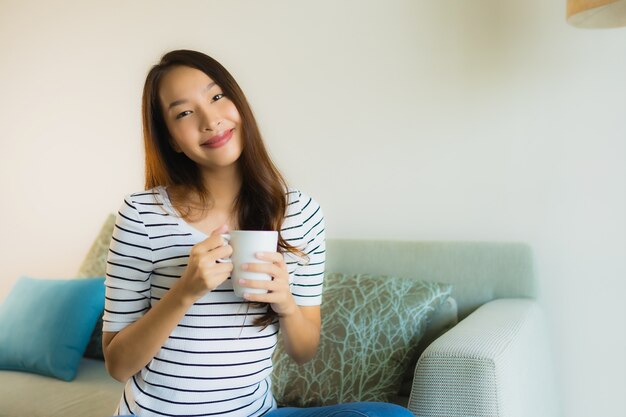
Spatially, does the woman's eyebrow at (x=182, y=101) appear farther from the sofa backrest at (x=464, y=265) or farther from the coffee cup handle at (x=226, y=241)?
the sofa backrest at (x=464, y=265)

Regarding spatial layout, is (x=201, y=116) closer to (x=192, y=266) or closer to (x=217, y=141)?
(x=217, y=141)

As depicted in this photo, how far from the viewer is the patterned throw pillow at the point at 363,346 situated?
5.18 ft

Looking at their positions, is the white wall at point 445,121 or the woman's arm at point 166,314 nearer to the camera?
the woman's arm at point 166,314

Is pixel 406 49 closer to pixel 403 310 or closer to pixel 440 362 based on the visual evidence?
pixel 403 310

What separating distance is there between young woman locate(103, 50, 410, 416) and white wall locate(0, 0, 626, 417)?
804 mm

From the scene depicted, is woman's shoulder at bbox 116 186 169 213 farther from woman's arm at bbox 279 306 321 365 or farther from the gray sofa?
the gray sofa

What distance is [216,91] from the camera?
120cm

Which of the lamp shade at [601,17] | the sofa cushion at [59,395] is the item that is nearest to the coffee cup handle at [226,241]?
the sofa cushion at [59,395]

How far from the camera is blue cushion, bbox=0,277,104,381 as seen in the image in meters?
1.97

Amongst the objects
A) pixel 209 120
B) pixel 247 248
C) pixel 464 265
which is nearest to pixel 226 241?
pixel 247 248

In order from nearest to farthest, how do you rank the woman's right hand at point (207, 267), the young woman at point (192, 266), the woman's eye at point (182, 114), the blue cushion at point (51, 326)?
the woman's right hand at point (207, 267) → the young woman at point (192, 266) → the woman's eye at point (182, 114) → the blue cushion at point (51, 326)

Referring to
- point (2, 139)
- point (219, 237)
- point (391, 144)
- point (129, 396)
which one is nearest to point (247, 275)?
point (219, 237)

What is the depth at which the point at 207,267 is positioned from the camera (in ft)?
3.15

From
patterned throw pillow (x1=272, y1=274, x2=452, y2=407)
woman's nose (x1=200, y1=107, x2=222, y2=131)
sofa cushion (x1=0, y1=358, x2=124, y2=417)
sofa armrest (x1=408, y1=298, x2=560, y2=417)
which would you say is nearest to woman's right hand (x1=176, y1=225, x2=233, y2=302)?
woman's nose (x1=200, y1=107, x2=222, y2=131)
